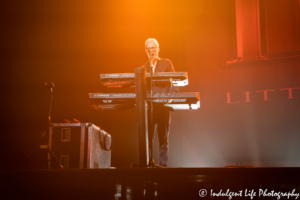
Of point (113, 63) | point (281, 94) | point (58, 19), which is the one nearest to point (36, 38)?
point (58, 19)

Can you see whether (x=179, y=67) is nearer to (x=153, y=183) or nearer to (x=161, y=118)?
(x=161, y=118)

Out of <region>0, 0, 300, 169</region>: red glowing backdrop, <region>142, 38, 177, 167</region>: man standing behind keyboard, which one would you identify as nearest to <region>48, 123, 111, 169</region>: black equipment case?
<region>142, 38, 177, 167</region>: man standing behind keyboard

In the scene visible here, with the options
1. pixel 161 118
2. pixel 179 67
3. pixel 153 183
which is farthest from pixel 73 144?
pixel 179 67

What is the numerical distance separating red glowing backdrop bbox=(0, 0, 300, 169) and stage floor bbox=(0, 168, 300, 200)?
2.14 m

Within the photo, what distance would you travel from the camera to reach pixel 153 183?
1.50 meters

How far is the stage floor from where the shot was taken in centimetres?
136

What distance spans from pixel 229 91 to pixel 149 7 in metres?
1.70

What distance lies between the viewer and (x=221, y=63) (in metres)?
3.69

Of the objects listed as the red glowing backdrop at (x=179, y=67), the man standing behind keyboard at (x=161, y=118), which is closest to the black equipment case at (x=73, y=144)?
the man standing behind keyboard at (x=161, y=118)

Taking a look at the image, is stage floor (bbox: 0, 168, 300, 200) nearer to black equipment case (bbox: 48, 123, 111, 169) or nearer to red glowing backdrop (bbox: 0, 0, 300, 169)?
black equipment case (bbox: 48, 123, 111, 169)

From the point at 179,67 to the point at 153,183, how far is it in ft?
8.44

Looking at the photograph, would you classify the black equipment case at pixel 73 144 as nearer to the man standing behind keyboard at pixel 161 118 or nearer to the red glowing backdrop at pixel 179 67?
the man standing behind keyboard at pixel 161 118

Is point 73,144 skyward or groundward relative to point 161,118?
groundward

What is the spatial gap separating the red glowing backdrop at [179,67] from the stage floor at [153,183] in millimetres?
2141
